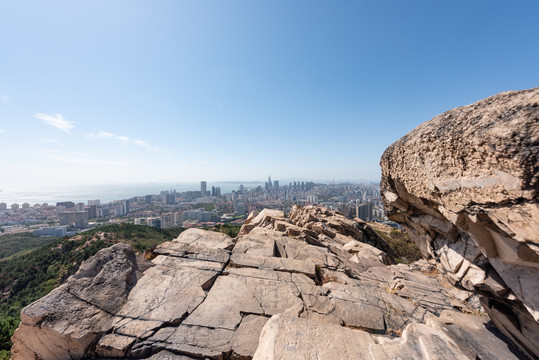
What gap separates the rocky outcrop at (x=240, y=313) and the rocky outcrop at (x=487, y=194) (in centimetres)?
118

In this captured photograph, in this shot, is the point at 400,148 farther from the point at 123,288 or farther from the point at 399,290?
the point at 123,288

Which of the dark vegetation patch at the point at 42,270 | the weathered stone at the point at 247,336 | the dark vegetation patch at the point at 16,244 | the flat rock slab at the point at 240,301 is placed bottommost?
the dark vegetation patch at the point at 16,244

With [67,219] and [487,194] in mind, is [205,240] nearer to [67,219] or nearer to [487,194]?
[487,194]

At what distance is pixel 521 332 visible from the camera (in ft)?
12.0

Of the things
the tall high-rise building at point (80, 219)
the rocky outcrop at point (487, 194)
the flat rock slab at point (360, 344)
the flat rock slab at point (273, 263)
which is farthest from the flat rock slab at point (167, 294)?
the tall high-rise building at point (80, 219)

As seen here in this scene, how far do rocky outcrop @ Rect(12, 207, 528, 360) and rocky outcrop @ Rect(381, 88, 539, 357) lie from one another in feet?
3.87

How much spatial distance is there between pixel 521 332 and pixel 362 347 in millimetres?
3124

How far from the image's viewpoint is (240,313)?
15.1ft

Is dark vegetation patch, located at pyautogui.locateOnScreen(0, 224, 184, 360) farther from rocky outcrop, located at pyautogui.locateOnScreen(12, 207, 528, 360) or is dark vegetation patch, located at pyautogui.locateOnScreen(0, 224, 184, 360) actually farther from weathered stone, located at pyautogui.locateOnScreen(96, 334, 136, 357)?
weathered stone, located at pyautogui.locateOnScreen(96, 334, 136, 357)

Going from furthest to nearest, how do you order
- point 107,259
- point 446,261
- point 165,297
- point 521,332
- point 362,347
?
point 107,259, point 165,297, point 446,261, point 521,332, point 362,347

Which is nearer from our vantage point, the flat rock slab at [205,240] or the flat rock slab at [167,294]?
the flat rock slab at [167,294]

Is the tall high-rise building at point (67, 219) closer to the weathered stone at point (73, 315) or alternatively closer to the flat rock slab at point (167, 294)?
the weathered stone at point (73, 315)

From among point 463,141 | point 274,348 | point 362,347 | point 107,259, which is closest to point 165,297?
point 107,259

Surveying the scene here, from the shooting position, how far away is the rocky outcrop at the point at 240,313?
3.44 metres
